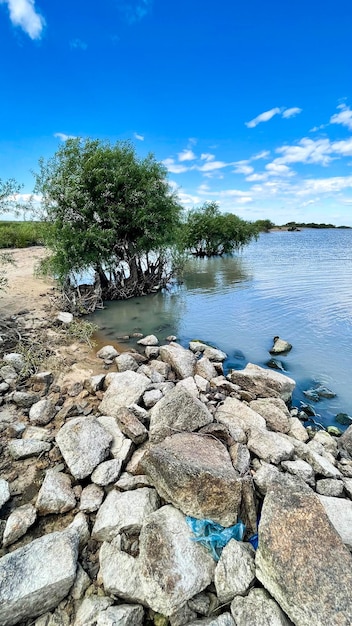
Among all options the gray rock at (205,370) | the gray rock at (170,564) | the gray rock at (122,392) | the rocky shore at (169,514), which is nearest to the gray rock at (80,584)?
the rocky shore at (169,514)

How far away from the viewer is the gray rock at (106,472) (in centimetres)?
450

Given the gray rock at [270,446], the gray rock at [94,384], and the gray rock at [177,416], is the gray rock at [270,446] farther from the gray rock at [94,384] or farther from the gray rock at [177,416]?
the gray rock at [94,384]

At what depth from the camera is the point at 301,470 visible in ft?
15.6

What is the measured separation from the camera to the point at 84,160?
14633 mm

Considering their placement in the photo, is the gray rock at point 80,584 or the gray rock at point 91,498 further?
the gray rock at point 91,498

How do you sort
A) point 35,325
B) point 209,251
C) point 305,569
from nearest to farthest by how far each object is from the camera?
point 305,569 < point 35,325 < point 209,251

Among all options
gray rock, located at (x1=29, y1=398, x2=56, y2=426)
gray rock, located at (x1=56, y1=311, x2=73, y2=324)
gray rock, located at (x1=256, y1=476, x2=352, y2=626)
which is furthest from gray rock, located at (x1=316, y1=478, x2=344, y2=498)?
gray rock, located at (x1=56, y1=311, x2=73, y2=324)

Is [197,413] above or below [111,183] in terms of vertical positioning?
below

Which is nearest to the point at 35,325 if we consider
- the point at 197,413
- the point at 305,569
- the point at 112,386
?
the point at 112,386

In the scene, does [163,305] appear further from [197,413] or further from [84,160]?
[197,413]

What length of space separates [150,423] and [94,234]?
11.0 meters

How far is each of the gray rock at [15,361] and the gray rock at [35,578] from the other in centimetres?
505

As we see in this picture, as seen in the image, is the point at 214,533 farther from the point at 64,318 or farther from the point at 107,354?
the point at 64,318

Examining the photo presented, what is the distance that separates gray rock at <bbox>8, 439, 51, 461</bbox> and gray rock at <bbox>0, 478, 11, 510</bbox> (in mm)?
594
